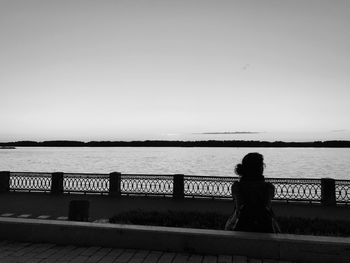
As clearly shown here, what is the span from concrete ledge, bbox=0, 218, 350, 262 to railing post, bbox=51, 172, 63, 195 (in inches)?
468

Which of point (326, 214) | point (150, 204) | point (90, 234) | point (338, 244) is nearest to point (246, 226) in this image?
point (338, 244)

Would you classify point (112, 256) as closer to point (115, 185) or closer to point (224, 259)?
point (224, 259)

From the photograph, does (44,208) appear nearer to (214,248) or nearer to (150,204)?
(150,204)

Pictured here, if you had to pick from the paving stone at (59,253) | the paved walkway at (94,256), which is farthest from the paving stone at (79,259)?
the paving stone at (59,253)

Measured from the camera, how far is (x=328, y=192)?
50.2ft

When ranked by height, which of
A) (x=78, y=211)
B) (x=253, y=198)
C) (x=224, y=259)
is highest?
(x=253, y=198)

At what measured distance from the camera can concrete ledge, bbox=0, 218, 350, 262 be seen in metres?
5.50

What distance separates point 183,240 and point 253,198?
4.24ft

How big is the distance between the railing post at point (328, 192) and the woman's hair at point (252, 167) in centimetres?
1055

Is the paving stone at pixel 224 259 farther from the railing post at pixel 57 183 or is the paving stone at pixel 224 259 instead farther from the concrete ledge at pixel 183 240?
the railing post at pixel 57 183

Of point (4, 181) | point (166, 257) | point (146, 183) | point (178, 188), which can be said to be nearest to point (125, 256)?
point (166, 257)

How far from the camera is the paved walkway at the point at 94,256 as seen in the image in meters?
5.55

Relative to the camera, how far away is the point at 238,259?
219 inches

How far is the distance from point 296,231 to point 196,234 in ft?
11.0
